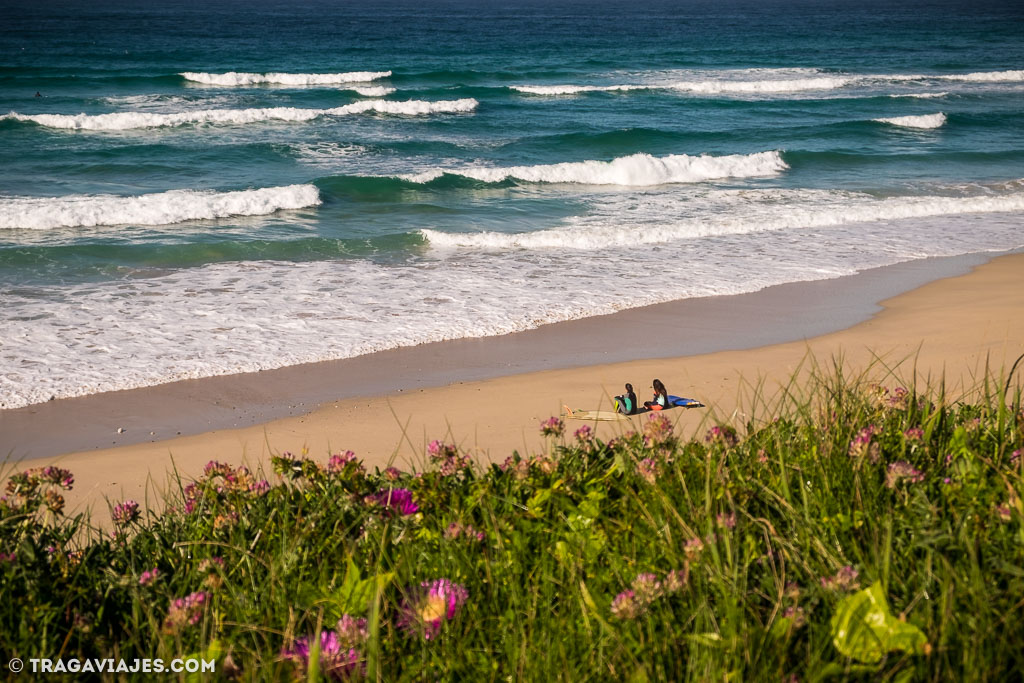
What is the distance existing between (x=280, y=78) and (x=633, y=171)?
19.1 meters

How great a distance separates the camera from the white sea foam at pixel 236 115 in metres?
21.6

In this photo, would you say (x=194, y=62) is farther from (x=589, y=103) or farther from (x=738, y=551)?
(x=738, y=551)

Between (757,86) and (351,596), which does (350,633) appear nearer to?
(351,596)

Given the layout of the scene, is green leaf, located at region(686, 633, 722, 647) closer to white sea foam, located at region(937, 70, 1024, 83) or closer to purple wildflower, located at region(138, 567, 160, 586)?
purple wildflower, located at region(138, 567, 160, 586)

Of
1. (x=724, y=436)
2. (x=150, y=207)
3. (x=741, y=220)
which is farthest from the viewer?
(x=150, y=207)

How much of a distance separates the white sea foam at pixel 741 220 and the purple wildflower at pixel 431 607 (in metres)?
9.34

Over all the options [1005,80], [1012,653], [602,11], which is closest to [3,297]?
[1012,653]

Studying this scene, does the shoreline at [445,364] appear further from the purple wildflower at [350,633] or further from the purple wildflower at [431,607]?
the purple wildflower at [350,633]

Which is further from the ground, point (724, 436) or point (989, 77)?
point (989, 77)

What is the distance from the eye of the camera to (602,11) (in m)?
88.9

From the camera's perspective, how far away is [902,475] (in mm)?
2193

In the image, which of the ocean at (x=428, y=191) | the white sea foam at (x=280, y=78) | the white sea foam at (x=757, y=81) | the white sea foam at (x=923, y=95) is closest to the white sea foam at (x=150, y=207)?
the ocean at (x=428, y=191)

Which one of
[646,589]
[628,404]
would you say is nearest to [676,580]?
[646,589]

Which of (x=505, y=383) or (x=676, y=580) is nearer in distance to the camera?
(x=676, y=580)
